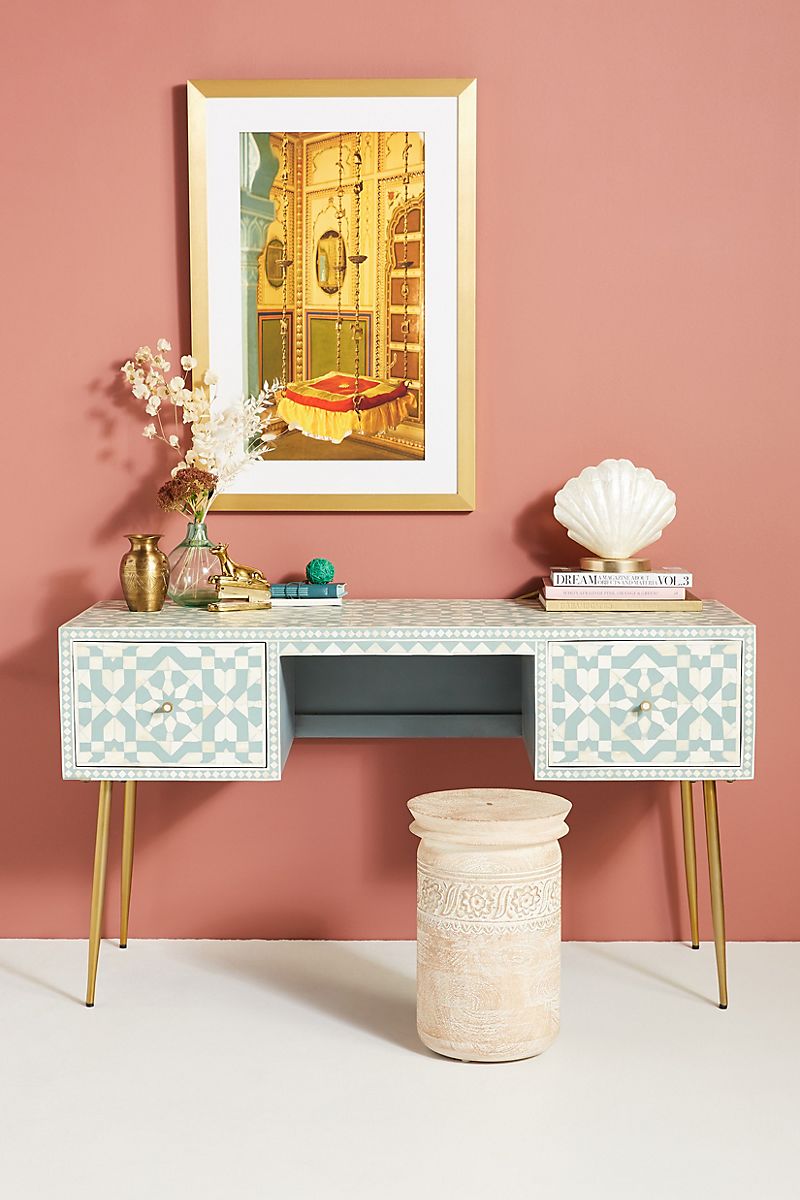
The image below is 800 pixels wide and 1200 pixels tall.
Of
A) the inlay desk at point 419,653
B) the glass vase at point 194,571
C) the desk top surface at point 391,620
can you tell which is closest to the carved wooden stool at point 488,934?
the inlay desk at point 419,653

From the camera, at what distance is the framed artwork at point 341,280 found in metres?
2.71

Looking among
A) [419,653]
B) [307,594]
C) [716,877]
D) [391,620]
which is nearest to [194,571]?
[307,594]

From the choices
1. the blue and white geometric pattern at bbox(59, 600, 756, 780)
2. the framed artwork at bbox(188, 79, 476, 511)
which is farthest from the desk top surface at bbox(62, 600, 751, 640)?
the framed artwork at bbox(188, 79, 476, 511)

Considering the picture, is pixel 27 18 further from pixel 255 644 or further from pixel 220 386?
pixel 255 644

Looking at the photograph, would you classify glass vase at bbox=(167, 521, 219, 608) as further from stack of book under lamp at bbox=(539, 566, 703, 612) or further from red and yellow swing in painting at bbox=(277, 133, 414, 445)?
stack of book under lamp at bbox=(539, 566, 703, 612)

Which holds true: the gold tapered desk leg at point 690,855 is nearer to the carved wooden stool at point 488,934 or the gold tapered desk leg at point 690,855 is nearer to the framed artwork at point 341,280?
the carved wooden stool at point 488,934

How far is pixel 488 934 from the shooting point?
7.43 feet

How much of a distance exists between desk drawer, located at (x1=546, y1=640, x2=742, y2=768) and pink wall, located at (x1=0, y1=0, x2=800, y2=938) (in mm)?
468

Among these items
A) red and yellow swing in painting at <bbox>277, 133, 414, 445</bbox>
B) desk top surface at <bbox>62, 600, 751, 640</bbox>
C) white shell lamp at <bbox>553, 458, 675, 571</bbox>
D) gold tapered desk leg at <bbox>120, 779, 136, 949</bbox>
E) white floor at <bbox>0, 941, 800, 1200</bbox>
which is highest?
red and yellow swing in painting at <bbox>277, 133, 414, 445</bbox>

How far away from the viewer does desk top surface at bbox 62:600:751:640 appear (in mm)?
2391

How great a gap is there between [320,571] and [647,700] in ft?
2.50

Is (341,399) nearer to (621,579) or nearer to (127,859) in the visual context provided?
(621,579)

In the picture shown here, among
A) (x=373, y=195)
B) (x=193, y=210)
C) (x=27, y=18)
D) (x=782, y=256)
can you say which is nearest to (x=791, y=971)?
(x=782, y=256)

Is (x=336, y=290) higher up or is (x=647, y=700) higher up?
(x=336, y=290)
